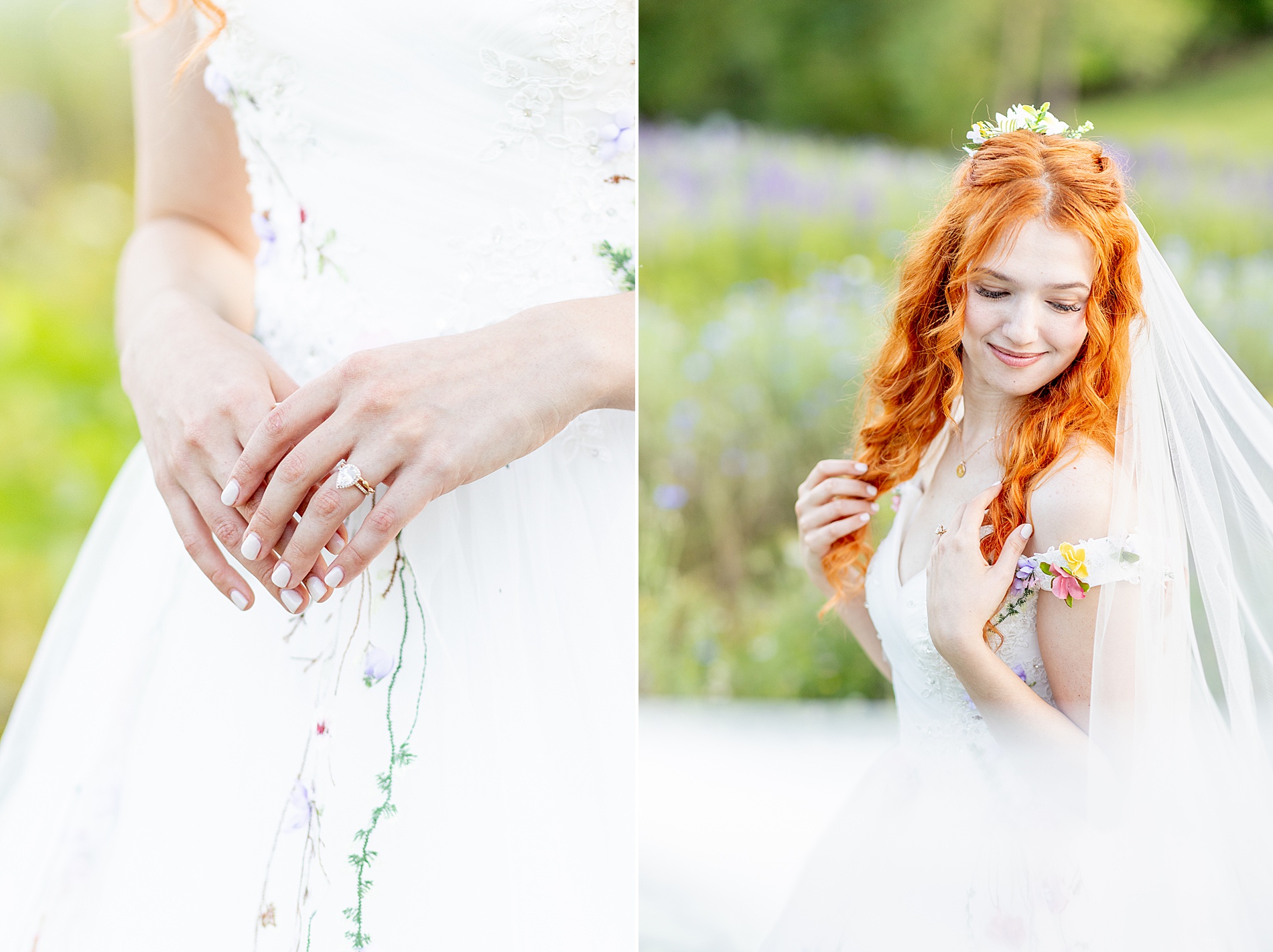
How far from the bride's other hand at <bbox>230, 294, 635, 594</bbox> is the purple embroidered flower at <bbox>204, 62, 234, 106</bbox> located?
0.38m

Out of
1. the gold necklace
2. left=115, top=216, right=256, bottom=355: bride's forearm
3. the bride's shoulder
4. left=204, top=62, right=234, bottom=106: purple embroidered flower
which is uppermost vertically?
left=204, top=62, right=234, bottom=106: purple embroidered flower

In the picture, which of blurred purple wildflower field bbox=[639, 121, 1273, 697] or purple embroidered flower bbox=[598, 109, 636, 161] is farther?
blurred purple wildflower field bbox=[639, 121, 1273, 697]

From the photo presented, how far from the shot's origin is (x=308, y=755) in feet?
2.93

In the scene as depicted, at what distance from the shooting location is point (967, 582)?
846 millimetres

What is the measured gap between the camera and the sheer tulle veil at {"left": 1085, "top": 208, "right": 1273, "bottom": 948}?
0.84 meters

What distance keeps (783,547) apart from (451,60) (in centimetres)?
178

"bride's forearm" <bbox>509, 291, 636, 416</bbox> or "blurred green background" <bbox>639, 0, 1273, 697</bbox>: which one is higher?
"blurred green background" <bbox>639, 0, 1273, 697</bbox>

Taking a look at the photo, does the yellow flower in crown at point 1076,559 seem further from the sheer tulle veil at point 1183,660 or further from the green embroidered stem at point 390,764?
the green embroidered stem at point 390,764

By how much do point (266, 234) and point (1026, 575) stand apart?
2.75ft

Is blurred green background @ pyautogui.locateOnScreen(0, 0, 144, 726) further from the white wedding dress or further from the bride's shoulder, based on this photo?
the bride's shoulder

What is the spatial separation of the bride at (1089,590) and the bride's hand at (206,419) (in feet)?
2.08

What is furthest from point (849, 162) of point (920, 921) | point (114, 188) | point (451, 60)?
point (920, 921)

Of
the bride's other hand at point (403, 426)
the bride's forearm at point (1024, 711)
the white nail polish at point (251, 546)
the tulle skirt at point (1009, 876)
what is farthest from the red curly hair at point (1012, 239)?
the white nail polish at point (251, 546)

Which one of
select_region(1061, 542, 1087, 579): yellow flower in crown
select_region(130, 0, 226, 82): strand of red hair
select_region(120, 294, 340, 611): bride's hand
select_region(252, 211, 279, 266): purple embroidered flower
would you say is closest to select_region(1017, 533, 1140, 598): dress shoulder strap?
select_region(1061, 542, 1087, 579): yellow flower in crown
